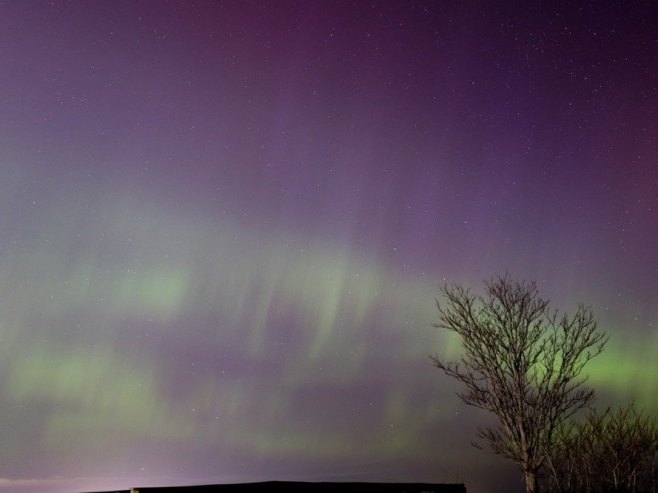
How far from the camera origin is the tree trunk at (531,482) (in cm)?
1880

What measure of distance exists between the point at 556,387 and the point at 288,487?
45.9ft

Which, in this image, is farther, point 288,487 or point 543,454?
point 543,454

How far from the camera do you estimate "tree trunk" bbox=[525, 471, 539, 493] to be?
18.8m

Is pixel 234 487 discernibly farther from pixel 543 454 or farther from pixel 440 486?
pixel 543 454

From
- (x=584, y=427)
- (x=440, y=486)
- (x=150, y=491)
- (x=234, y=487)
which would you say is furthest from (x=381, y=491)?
(x=584, y=427)

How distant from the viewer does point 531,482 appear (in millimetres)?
18844

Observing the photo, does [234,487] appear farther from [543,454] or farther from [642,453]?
[642,453]

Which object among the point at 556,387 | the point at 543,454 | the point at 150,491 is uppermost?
the point at 556,387

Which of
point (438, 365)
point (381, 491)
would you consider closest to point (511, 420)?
point (438, 365)

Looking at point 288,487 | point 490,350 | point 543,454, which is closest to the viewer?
point 288,487

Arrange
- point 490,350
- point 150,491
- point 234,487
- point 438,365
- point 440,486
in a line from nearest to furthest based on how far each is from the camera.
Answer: point 150,491 → point 234,487 → point 440,486 → point 490,350 → point 438,365

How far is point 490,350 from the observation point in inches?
803

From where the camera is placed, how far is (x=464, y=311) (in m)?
21.5

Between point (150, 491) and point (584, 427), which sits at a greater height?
point (584, 427)
